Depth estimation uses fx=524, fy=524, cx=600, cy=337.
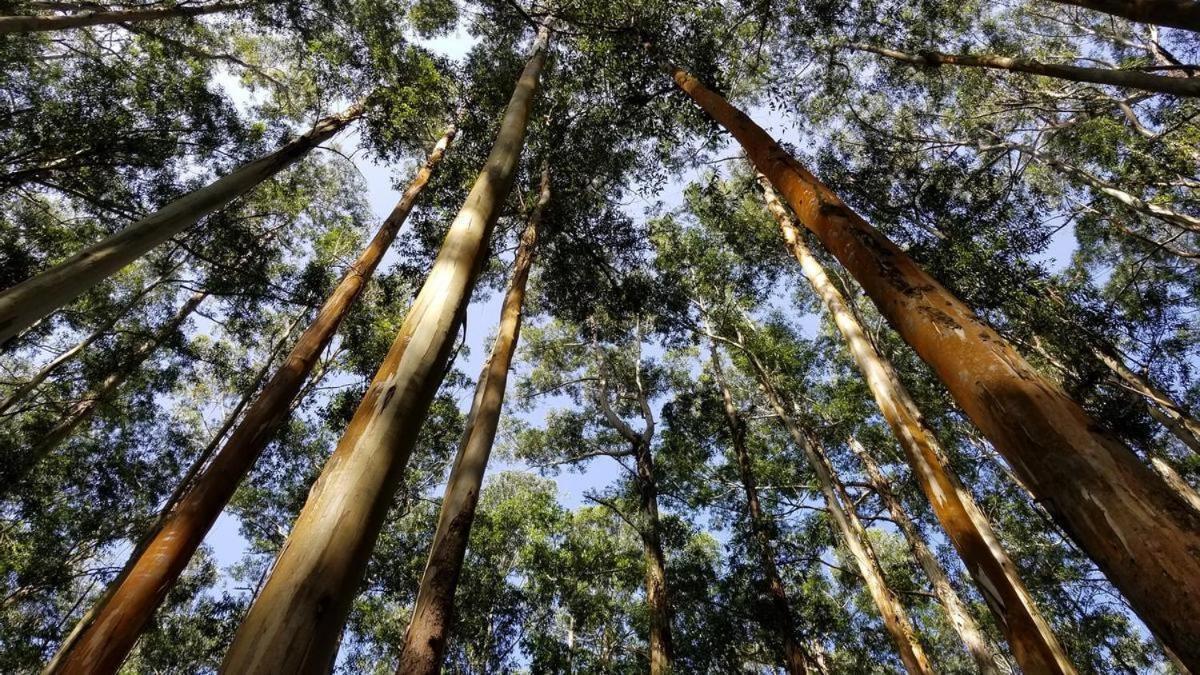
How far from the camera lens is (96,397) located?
11.0 m

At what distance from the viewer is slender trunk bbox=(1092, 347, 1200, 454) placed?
928 cm

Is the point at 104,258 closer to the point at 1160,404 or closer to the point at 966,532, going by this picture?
the point at 966,532

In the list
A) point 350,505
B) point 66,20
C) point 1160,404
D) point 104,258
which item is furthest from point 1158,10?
point 66,20

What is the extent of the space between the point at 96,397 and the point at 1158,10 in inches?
631

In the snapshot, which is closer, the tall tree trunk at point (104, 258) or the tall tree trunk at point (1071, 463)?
the tall tree trunk at point (1071, 463)

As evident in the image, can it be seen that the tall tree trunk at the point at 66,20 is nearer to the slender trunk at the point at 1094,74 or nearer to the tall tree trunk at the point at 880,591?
the slender trunk at the point at 1094,74

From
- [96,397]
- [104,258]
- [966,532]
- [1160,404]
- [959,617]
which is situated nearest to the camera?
[104,258]

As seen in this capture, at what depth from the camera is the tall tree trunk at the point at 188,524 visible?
4.05m

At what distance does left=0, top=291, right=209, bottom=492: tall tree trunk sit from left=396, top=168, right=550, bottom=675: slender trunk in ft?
32.4

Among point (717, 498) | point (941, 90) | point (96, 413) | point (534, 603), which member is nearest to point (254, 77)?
point (96, 413)

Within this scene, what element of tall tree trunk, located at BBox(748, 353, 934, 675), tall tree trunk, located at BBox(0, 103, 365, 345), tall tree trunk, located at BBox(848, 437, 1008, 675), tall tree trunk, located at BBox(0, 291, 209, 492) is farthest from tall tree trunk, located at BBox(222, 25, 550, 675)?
tall tree trunk, located at BBox(0, 291, 209, 492)

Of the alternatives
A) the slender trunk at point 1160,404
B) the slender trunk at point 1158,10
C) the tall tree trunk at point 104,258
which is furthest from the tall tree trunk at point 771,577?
the tall tree trunk at point 104,258

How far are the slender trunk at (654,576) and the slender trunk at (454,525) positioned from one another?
4.08 m

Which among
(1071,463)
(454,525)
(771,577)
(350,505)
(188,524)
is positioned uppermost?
(771,577)
